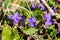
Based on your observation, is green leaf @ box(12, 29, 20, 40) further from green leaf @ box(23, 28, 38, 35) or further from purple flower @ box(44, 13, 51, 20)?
purple flower @ box(44, 13, 51, 20)

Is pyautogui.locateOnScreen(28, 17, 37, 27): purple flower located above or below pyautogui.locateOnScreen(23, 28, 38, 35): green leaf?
above

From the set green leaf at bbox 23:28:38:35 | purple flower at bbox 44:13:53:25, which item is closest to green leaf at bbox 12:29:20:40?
green leaf at bbox 23:28:38:35

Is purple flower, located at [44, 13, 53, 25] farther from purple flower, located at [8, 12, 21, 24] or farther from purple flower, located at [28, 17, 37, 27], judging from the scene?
purple flower, located at [8, 12, 21, 24]

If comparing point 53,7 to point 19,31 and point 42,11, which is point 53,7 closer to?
point 42,11

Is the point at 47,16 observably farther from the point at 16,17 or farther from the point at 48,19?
the point at 16,17

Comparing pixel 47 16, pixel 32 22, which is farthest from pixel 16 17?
pixel 47 16

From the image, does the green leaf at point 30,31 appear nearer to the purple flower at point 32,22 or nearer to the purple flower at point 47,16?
the purple flower at point 32,22

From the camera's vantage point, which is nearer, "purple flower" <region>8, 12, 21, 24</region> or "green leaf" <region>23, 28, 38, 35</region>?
"green leaf" <region>23, 28, 38, 35</region>

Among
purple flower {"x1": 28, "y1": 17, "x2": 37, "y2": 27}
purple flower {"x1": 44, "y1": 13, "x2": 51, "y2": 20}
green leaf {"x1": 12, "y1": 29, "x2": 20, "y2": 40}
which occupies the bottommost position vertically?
green leaf {"x1": 12, "y1": 29, "x2": 20, "y2": 40}

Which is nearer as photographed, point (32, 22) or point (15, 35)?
point (15, 35)

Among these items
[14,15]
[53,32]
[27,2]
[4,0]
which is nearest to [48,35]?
[53,32]

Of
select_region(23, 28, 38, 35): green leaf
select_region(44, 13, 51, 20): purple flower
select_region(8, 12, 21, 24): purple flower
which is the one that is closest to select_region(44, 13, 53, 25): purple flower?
select_region(44, 13, 51, 20): purple flower
